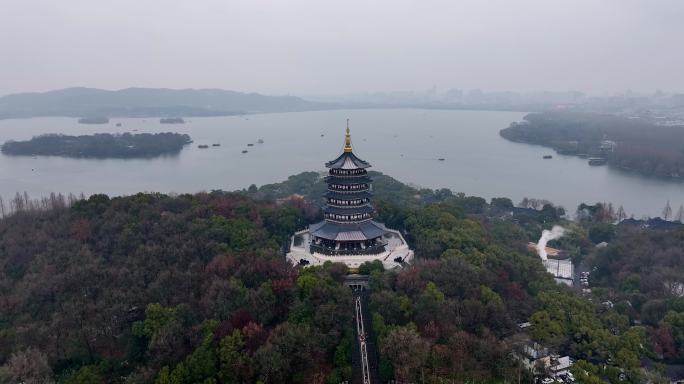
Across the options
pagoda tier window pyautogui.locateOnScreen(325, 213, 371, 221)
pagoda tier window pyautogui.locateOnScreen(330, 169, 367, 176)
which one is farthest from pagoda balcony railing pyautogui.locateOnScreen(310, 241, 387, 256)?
pagoda tier window pyautogui.locateOnScreen(330, 169, 367, 176)

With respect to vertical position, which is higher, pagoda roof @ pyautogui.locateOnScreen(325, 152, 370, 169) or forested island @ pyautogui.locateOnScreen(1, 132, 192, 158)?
pagoda roof @ pyautogui.locateOnScreen(325, 152, 370, 169)

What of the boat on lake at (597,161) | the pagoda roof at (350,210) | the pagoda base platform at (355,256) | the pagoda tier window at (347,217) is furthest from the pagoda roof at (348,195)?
the boat on lake at (597,161)

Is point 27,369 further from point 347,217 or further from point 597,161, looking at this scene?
point 597,161

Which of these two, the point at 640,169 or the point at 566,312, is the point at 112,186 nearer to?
the point at 566,312

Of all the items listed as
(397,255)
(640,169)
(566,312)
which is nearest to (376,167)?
(640,169)

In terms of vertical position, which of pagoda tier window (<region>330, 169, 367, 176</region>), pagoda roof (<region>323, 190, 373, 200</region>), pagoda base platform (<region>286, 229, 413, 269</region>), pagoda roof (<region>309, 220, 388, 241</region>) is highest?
pagoda tier window (<region>330, 169, 367, 176</region>)

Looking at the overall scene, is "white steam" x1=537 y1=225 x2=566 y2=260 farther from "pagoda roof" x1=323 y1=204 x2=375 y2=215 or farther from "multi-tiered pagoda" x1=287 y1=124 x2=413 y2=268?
"pagoda roof" x1=323 y1=204 x2=375 y2=215
